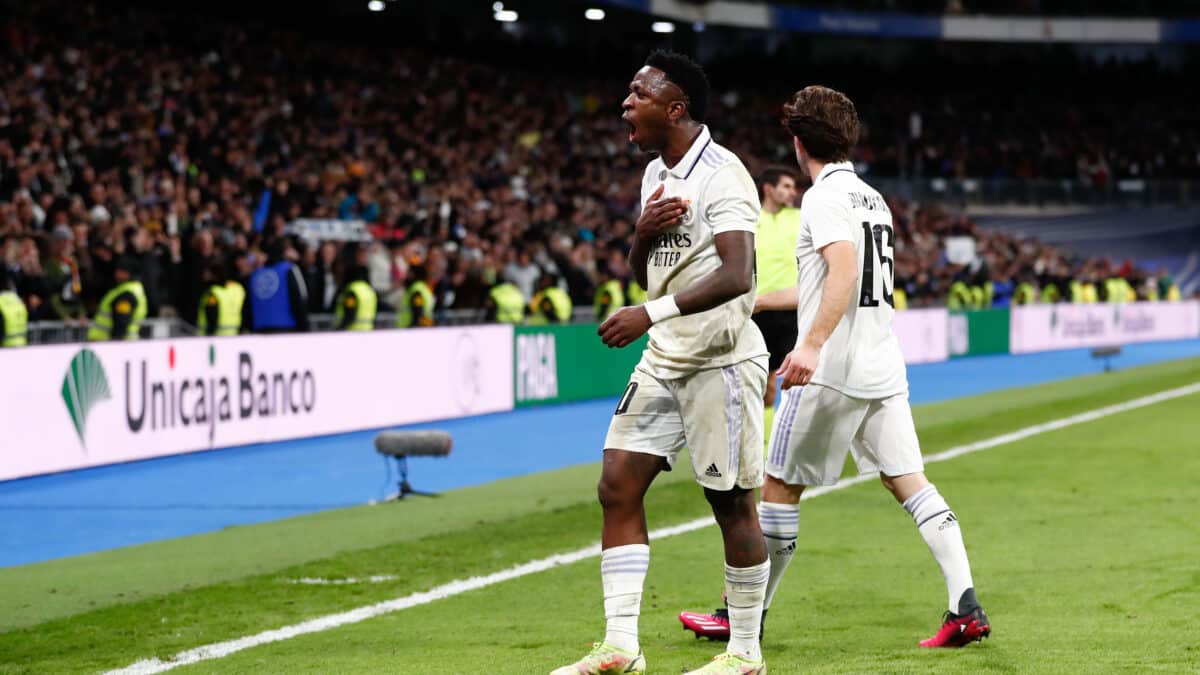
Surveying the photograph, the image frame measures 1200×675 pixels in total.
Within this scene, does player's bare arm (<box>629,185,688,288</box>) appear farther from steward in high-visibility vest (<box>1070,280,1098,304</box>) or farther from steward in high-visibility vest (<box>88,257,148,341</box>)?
steward in high-visibility vest (<box>1070,280,1098,304</box>)

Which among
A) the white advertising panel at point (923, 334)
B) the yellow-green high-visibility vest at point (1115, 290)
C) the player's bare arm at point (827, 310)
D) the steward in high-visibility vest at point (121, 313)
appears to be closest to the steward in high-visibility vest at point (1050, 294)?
the yellow-green high-visibility vest at point (1115, 290)

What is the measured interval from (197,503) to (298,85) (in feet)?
62.2

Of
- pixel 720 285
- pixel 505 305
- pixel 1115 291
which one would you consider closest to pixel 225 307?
pixel 505 305

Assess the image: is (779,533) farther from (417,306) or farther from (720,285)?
(417,306)

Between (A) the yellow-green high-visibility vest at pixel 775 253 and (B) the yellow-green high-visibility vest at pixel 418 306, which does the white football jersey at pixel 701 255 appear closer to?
(A) the yellow-green high-visibility vest at pixel 775 253

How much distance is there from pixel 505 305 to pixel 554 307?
2.95ft

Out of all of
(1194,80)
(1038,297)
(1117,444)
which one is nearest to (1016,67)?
(1194,80)

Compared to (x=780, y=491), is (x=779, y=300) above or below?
above

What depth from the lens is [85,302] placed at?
55.4 feet

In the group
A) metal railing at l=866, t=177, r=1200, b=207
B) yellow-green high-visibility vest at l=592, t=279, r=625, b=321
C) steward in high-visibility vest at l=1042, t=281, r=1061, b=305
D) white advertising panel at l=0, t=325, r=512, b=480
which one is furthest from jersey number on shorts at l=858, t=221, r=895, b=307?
metal railing at l=866, t=177, r=1200, b=207

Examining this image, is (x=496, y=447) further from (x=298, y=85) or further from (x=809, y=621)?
(x=298, y=85)

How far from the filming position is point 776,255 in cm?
1077

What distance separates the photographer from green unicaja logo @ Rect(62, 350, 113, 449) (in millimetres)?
13094

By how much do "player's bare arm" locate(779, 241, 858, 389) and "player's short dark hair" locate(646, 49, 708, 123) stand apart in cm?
80
